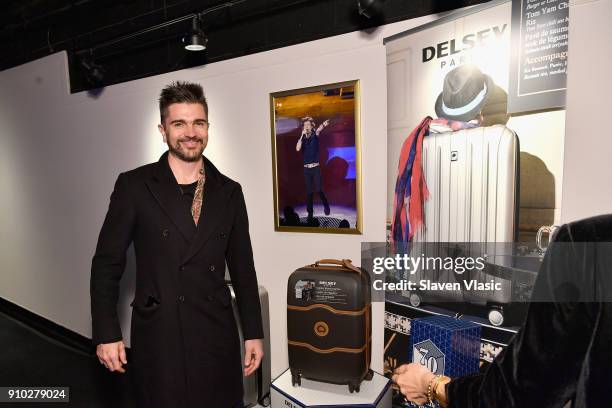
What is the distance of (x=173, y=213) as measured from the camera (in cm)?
174

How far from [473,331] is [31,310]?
4944 millimetres

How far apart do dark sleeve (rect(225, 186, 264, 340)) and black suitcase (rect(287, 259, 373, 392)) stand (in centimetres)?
32

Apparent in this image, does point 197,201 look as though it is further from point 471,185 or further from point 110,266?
point 471,185

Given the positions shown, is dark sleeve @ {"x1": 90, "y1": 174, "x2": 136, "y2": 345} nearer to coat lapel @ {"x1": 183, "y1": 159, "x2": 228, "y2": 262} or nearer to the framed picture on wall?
coat lapel @ {"x1": 183, "y1": 159, "x2": 228, "y2": 262}

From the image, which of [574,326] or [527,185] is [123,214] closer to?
[574,326]

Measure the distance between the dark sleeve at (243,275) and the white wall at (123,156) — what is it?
760 millimetres

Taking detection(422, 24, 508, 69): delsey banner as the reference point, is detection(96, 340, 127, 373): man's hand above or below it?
below

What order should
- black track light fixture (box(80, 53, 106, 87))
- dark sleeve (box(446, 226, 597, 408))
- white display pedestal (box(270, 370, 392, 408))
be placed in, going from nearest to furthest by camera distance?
dark sleeve (box(446, 226, 597, 408))
white display pedestal (box(270, 370, 392, 408))
black track light fixture (box(80, 53, 106, 87))

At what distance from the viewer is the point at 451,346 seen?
75.0 inches

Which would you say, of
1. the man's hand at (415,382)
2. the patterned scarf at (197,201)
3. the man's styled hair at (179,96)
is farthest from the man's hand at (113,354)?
the man's hand at (415,382)

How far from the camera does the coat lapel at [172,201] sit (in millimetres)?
1735

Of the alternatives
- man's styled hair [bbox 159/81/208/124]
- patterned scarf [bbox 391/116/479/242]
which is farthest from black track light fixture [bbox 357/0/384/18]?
man's styled hair [bbox 159/81/208/124]

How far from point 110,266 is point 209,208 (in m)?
0.50

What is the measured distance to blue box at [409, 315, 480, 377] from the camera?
1905 mm
